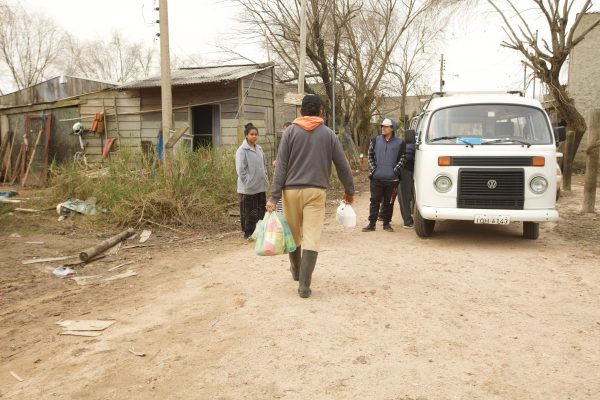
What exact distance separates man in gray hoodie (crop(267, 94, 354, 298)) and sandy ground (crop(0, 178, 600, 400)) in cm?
53

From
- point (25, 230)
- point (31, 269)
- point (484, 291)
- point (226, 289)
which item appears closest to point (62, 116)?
point (25, 230)

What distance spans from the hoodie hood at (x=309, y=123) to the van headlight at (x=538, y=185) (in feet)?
11.7

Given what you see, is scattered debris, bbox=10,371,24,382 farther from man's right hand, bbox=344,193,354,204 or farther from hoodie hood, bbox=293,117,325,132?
man's right hand, bbox=344,193,354,204

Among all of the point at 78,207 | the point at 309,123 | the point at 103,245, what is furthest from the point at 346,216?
the point at 78,207

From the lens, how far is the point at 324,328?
4059 mm

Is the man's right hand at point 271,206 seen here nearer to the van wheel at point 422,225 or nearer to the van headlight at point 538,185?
the van wheel at point 422,225

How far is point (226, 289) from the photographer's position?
535 cm

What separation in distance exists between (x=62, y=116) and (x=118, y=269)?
12.4 m

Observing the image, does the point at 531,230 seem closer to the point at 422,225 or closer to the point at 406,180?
the point at 422,225

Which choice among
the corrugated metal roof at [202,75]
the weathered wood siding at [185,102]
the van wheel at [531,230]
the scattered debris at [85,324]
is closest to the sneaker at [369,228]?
the van wheel at [531,230]

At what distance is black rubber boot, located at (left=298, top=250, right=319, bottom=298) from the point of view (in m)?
4.74

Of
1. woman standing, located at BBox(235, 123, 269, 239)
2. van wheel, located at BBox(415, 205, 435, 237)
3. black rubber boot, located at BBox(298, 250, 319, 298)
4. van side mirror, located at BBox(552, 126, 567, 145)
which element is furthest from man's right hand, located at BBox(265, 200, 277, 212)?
van side mirror, located at BBox(552, 126, 567, 145)

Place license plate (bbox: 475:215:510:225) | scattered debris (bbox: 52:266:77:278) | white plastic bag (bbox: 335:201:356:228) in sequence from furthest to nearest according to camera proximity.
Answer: license plate (bbox: 475:215:510:225) → scattered debris (bbox: 52:266:77:278) → white plastic bag (bbox: 335:201:356:228)

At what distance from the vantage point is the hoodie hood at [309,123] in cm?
475
